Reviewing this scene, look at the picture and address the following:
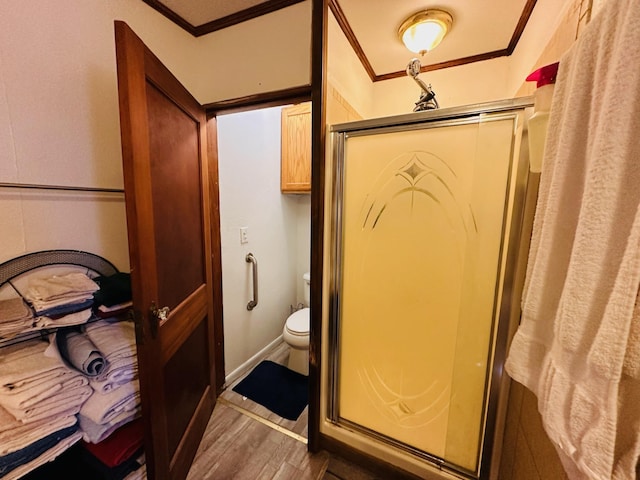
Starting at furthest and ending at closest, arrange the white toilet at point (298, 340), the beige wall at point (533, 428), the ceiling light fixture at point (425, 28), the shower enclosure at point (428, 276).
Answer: the white toilet at point (298, 340)
the ceiling light fixture at point (425, 28)
the shower enclosure at point (428, 276)
the beige wall at point (533, 428)

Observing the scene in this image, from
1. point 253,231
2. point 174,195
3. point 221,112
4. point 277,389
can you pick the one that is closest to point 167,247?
point 174,195

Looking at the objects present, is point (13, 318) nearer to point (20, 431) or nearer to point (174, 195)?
point (20, 431)

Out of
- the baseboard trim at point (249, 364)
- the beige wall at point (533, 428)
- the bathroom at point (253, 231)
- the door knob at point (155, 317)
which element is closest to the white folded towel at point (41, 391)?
the door knob at point (155, 317)

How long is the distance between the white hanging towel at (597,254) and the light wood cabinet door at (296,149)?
184cm

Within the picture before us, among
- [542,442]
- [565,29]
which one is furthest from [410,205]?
[542,442]

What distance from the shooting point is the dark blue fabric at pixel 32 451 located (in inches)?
27.5

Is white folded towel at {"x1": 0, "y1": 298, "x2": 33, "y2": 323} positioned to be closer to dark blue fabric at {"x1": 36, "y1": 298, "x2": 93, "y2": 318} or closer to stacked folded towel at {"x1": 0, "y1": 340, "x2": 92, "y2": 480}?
dark blue fabric at {"x1": 36, "y1": 298, "x2": 93, "y2": 318}

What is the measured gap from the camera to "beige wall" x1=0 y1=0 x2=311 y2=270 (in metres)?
0.88

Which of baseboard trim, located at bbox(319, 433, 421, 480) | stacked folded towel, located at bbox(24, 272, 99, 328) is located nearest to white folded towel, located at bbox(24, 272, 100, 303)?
stacked folded towel, located at bbox(24, 272, 99, 328)

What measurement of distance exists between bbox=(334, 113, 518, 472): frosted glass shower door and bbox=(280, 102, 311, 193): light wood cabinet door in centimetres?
110

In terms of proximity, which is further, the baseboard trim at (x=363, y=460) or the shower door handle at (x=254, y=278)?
the shower door handle at (x=254, y=278)

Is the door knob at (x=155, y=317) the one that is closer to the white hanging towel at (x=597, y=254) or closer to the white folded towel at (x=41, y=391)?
the white folded towel at (x=41, y=391)

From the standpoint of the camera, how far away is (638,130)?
0.38 m

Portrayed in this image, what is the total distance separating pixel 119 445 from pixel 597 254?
1.59 m
